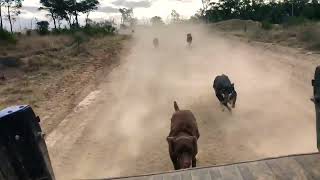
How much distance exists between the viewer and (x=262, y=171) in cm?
395

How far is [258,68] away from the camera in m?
21.5

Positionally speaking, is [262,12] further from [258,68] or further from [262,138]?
[262,138]

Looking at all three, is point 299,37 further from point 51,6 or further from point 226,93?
point 51,6

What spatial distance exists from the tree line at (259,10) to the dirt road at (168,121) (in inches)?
1756

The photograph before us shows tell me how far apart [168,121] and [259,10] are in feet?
235

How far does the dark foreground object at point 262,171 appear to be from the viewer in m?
3.80

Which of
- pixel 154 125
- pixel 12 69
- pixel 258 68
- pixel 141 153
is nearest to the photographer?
pixel 141 153

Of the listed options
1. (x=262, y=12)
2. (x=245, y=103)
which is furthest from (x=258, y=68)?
(x=262, y=12)

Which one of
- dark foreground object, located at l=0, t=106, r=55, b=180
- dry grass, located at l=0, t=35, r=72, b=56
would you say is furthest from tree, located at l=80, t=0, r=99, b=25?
dark foreground object, located at l=0, t=106, r=55, b=180

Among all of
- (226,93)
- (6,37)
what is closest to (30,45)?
(6,37)

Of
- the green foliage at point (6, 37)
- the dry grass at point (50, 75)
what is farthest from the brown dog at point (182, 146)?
the green foliage at point (6, 37)

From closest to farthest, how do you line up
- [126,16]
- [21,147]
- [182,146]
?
[21,147]
[182,146]
[126,16]

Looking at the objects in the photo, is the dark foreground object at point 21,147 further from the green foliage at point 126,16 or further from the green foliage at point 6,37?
the green foliage at point 126,16

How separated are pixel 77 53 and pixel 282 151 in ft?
80.4
